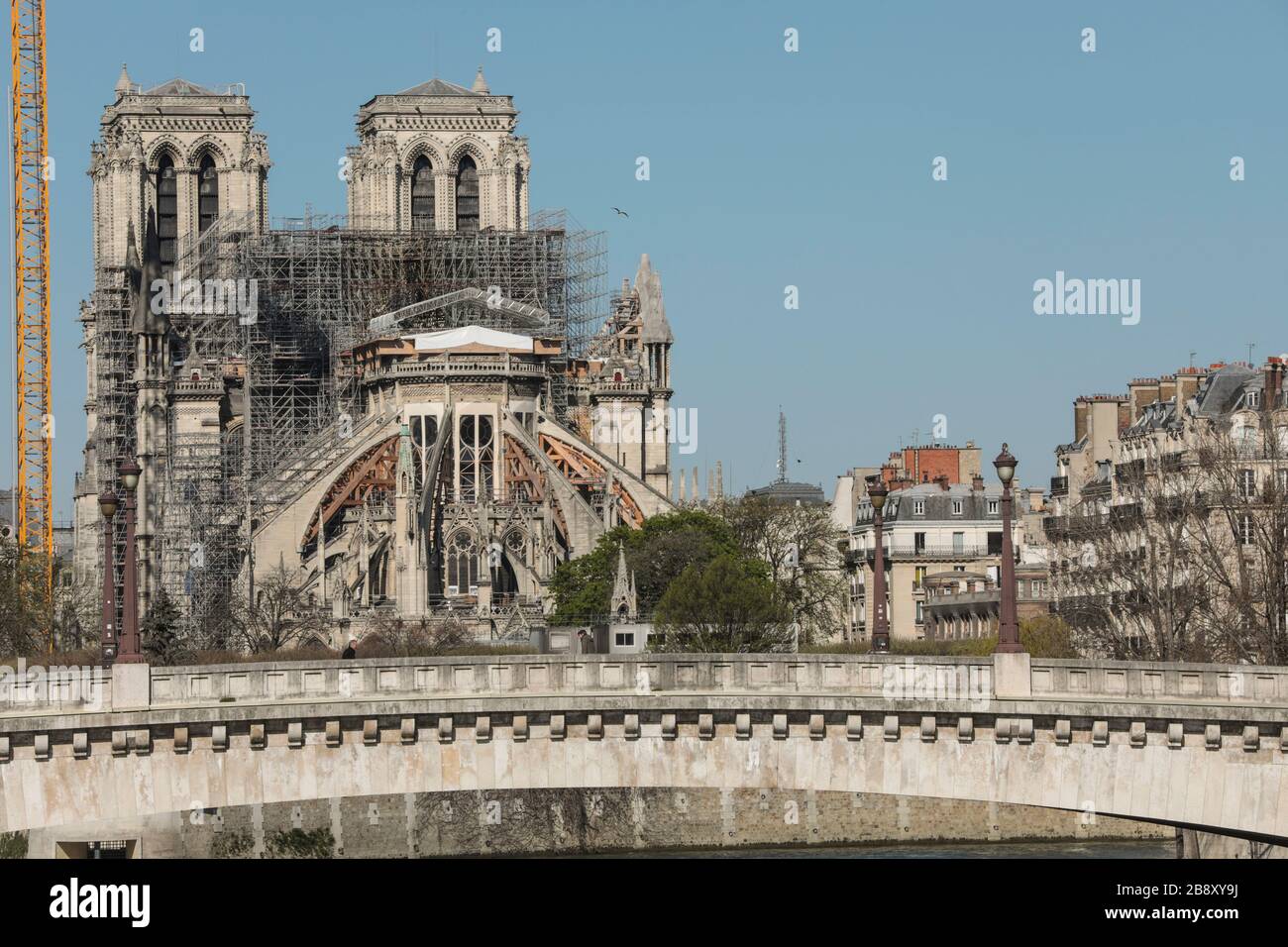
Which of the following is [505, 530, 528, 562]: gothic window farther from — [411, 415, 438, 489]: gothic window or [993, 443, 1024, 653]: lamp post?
[993, 443, 1024, 653]: lamp post

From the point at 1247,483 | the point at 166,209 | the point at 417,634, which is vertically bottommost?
the point at 417,634

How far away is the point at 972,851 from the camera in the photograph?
7262 centimetres

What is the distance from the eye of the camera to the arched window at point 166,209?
12912 centimetres

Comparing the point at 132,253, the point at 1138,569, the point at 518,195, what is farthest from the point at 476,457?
the point at 1138,569

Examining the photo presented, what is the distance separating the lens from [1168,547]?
2734 inches

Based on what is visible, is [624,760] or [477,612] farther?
[477,612]

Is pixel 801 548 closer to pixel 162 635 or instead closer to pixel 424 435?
pixel 424 435

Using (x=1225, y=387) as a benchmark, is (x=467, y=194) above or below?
above

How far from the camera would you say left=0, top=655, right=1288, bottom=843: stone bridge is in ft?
134

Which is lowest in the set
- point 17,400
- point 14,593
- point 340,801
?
point 340,801

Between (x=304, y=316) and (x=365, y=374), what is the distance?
5.06 m
